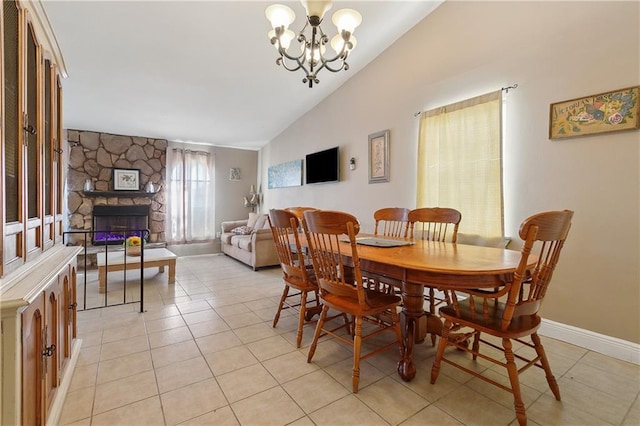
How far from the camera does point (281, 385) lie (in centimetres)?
172

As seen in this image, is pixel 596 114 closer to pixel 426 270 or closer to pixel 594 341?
pixel 594 341

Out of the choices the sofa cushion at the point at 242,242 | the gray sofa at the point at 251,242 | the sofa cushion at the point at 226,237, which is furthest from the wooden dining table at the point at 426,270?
the sofa cushion at the point at 226,237

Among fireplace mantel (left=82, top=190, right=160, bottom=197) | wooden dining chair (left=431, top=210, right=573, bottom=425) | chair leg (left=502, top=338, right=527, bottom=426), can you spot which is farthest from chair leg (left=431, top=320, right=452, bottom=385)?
fireplace mantel (left=82, top=190, right=160, bottom=197)

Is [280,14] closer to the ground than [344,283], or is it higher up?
higher up

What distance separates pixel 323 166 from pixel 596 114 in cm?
329

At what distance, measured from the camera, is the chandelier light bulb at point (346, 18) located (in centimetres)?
207

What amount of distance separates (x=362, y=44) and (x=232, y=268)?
3.87 m

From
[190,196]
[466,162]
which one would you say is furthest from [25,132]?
[190,196]

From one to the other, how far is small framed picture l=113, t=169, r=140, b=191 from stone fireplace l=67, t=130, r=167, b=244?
0.07 m

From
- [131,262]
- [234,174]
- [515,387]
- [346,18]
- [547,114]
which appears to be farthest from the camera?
[234,174]

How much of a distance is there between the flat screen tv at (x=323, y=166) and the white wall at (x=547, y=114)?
109cm

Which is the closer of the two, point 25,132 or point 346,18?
point 25,132

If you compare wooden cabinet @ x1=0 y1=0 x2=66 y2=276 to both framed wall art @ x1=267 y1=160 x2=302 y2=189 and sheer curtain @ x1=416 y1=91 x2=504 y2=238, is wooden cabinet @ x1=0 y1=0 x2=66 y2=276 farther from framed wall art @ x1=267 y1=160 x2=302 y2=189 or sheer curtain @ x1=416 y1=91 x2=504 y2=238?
framed wall art @ x1=267 y1=160 x2=302 y2=189

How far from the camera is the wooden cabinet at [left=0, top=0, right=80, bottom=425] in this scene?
0.96 m
